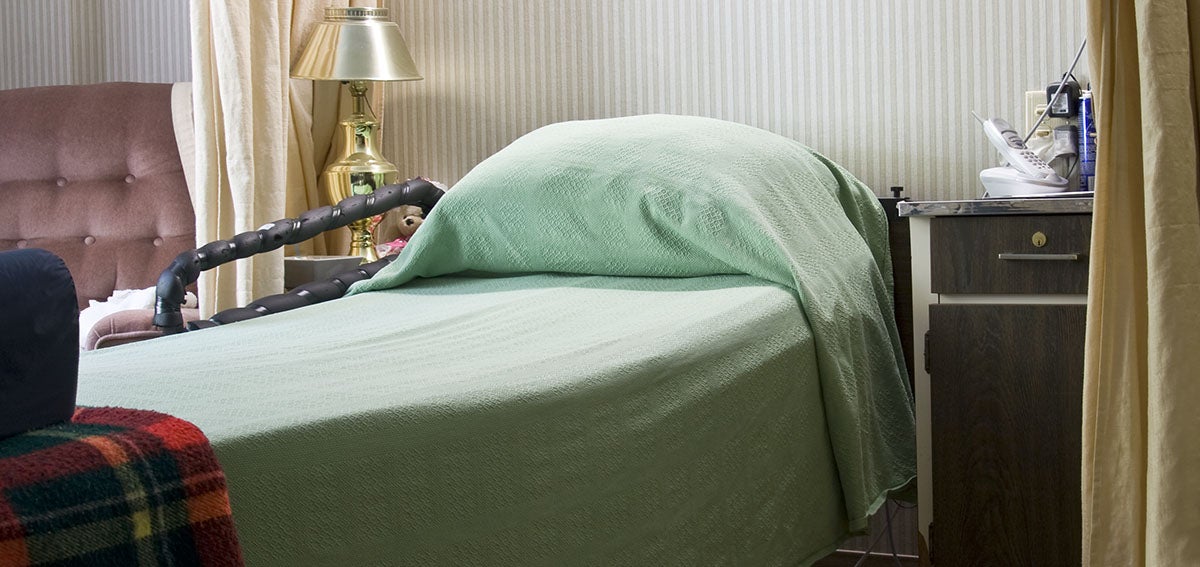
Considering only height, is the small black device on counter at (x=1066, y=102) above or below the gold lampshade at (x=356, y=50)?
below

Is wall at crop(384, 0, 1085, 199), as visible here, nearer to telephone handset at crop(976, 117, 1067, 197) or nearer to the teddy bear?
the teddy bear

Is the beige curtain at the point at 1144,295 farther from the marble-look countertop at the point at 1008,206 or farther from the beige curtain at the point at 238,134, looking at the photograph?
the beige curtain at the point at 238,134

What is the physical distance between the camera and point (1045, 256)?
73.1 inches

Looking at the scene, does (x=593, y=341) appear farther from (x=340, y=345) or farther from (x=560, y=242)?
(x=560, y=242)

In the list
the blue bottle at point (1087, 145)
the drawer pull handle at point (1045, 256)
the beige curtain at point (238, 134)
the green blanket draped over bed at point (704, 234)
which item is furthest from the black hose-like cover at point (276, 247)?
the blue bottle at point (1087, 145)

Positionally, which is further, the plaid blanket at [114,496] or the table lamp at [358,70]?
the table lamp at [358,70]

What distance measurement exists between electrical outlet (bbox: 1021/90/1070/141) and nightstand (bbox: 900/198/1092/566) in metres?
0.53

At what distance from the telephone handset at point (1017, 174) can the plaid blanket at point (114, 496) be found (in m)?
1.59

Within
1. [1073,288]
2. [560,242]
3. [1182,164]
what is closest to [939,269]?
[1073,288]

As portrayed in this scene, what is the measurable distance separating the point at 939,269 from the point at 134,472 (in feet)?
4.64

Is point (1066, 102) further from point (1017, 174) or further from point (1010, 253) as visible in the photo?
point (1010, 253)

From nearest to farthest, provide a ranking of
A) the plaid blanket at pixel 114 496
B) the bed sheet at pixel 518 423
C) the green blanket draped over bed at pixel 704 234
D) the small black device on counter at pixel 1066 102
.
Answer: the plaid blanket at pixel 114 496
the bed sheet at pixel 518 423
the green blanket draped over bed at pixel 704 234
the small black device on counter at pixel 1066 102

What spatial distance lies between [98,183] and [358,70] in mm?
734

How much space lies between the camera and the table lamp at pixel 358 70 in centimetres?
271
